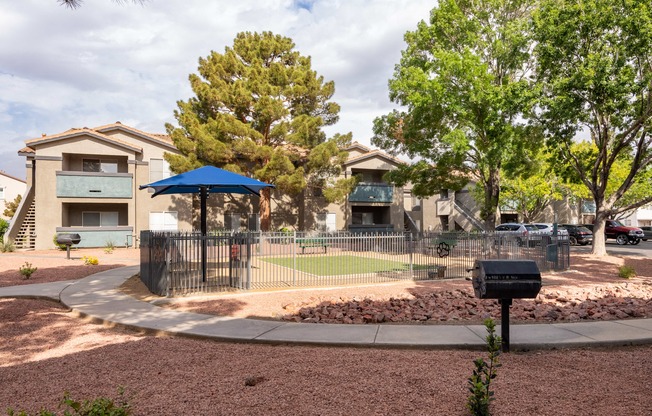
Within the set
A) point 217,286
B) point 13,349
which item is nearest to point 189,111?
point 217,286

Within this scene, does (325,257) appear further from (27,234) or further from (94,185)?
(27,234)

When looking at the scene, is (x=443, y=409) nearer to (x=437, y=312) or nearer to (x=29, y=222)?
(x=437, y=312)

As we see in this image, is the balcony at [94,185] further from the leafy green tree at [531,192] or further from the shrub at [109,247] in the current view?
the leafy green tree at [531,192]

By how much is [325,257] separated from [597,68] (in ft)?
46.6

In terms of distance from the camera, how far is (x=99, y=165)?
30.1 meters

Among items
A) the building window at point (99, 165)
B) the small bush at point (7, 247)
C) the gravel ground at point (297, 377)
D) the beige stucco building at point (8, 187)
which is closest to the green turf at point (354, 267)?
the gravel ground at point (297, 377)

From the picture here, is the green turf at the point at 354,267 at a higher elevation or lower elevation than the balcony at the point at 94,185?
lower

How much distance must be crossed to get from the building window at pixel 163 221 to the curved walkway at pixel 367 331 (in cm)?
2161

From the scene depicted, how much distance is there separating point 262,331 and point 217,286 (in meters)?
5.05

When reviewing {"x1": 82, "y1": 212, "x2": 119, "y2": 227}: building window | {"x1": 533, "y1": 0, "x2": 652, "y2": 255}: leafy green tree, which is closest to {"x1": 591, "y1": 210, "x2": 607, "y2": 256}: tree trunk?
{"x1": 533, "y1": 0, "x2": 652, "y2": 255}: leafy green tree

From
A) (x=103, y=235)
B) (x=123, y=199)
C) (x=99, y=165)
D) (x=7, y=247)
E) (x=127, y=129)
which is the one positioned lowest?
(x=7, y=247)

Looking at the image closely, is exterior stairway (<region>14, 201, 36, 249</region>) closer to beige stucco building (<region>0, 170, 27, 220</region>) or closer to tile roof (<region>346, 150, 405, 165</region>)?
tile roof (<region>346, 150, 405, 165</region>)

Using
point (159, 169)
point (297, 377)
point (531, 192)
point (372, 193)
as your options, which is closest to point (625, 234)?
point (531, 192)

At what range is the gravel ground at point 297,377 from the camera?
4203 millimetres
